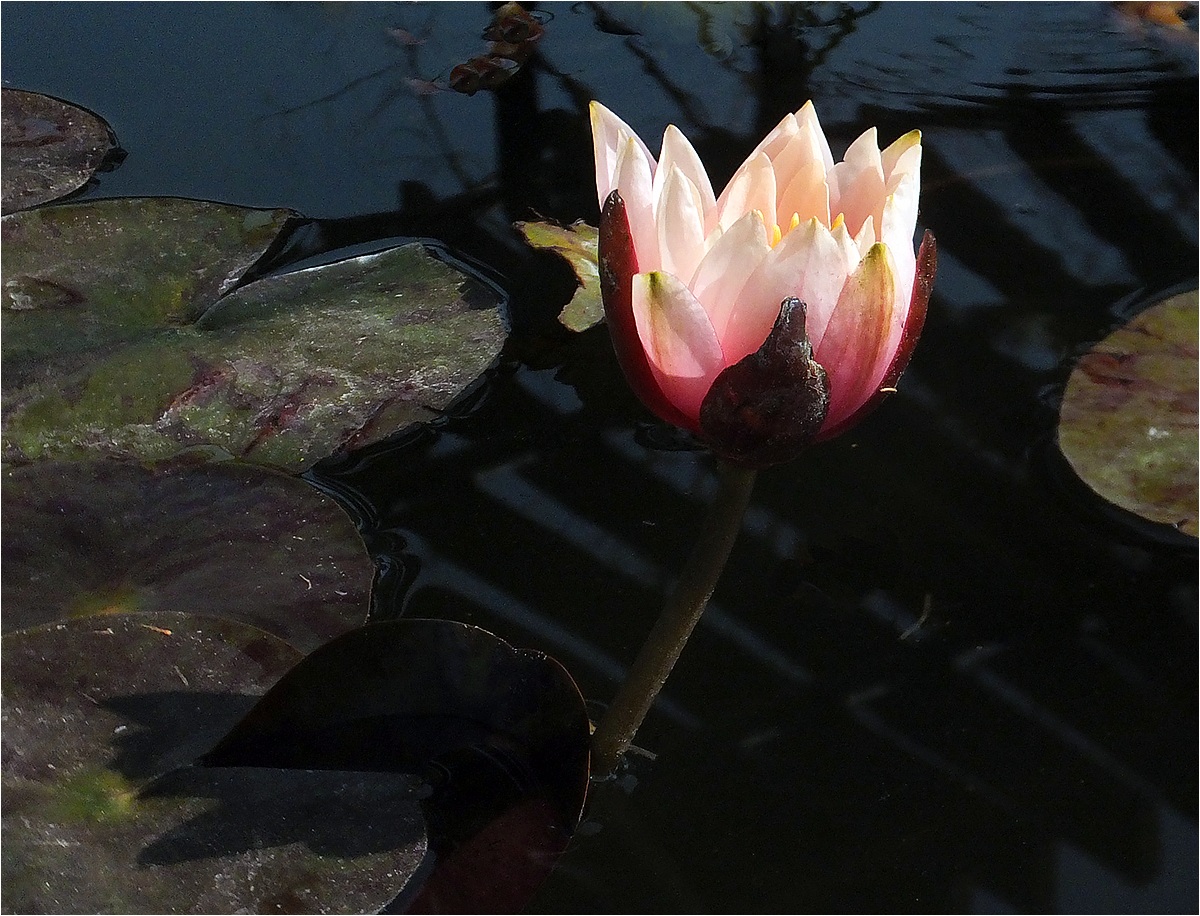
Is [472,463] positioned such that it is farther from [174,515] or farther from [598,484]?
[174,515]

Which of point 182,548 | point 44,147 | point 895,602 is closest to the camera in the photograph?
point 182,548

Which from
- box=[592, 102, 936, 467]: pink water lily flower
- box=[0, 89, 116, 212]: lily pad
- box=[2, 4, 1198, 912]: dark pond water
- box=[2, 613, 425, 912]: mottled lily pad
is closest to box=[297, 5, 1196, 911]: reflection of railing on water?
box=[2, 4, 1198, 912]: dark pond water

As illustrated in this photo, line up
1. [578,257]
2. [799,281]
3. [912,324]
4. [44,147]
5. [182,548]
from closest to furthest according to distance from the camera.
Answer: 1. [799,281]
2. [912,324]
3. [182,548]
4. [578,257]
5. [44,147]

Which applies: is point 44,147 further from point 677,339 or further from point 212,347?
point 677,339

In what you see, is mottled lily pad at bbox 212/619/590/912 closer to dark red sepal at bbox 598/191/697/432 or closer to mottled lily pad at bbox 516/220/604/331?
dark red sepal at bbox 598/191/697/432

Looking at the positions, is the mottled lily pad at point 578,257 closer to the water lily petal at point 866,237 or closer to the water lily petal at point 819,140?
the water lily petal at point 819,140

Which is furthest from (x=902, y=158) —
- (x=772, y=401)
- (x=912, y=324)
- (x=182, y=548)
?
(x=182, y=548)

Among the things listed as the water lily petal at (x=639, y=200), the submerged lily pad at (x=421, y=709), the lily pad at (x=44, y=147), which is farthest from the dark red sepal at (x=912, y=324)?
the lily pad at (x=44, y=147)
